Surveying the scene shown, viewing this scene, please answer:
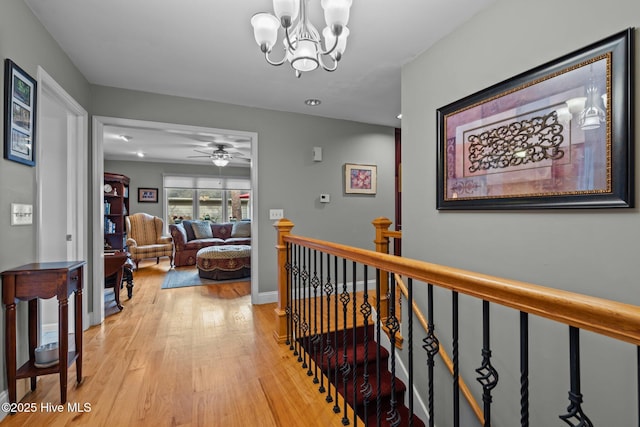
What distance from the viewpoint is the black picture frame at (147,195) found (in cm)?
699

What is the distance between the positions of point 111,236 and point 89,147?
3.10 meters

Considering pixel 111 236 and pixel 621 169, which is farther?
pixel 111 236

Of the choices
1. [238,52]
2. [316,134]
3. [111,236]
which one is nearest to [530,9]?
[238,52]

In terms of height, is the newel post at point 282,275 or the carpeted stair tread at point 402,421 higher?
the newel post at point 282,275

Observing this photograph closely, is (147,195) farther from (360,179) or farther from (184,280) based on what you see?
(360,179)

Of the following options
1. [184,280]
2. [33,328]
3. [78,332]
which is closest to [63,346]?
[78,332]

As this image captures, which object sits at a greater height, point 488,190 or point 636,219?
point 488,190

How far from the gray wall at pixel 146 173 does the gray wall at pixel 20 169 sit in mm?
5303

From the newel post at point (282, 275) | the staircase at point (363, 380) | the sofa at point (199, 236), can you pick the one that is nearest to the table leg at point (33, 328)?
the newel post at point (282, 275)

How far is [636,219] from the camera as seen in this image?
130 centimetres

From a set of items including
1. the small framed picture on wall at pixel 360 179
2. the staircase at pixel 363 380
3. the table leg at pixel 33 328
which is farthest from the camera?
the small framed picture on wall at pixel 360 179

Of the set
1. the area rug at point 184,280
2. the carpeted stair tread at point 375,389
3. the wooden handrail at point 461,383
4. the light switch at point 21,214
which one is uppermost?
the light switch at point 21,214

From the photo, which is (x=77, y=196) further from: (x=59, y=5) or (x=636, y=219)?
(x=636, y=219)

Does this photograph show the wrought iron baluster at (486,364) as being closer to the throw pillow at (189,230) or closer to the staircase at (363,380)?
the staircase at (363,380)
